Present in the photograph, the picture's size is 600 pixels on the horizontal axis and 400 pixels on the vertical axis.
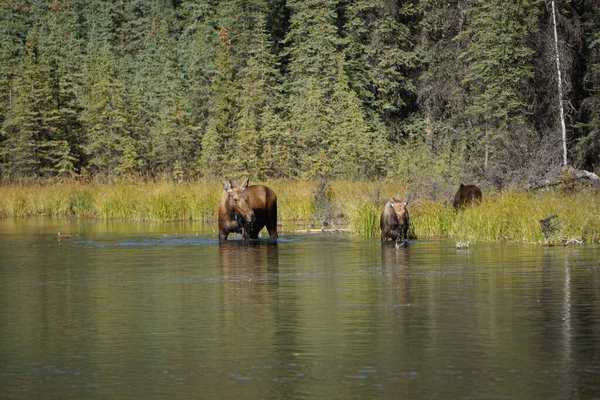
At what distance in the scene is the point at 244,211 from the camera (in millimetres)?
25688

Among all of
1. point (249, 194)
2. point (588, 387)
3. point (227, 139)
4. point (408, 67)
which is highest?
point (408, 67)

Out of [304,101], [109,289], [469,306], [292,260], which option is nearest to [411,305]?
[469,306]

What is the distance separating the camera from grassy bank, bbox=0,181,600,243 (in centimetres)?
2297

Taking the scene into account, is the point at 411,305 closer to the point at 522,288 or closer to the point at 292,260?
the point at 522,288

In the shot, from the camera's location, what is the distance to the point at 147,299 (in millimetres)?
15484

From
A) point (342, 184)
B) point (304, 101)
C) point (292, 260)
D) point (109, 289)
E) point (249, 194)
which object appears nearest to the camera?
point (109, 289)

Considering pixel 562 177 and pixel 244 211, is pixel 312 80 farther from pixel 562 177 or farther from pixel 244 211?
pixel 244 211

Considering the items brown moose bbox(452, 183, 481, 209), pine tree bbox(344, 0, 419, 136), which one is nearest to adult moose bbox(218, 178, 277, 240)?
brown moose bbox(452, 183, 481, 209)

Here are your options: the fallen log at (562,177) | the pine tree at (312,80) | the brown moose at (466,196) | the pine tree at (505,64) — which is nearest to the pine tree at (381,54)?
the pine tree at (312,80)

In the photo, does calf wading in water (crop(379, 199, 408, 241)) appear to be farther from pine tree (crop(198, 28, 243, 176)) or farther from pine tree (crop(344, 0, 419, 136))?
pine tree (crop(344, 0, 419, 136))

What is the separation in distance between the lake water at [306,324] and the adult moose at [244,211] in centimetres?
348

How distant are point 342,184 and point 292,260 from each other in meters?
15.9

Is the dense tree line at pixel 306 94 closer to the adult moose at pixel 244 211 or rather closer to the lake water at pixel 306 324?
the adult moose at pixel 244 211

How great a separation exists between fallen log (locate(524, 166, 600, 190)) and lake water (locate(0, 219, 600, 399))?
5.63m
